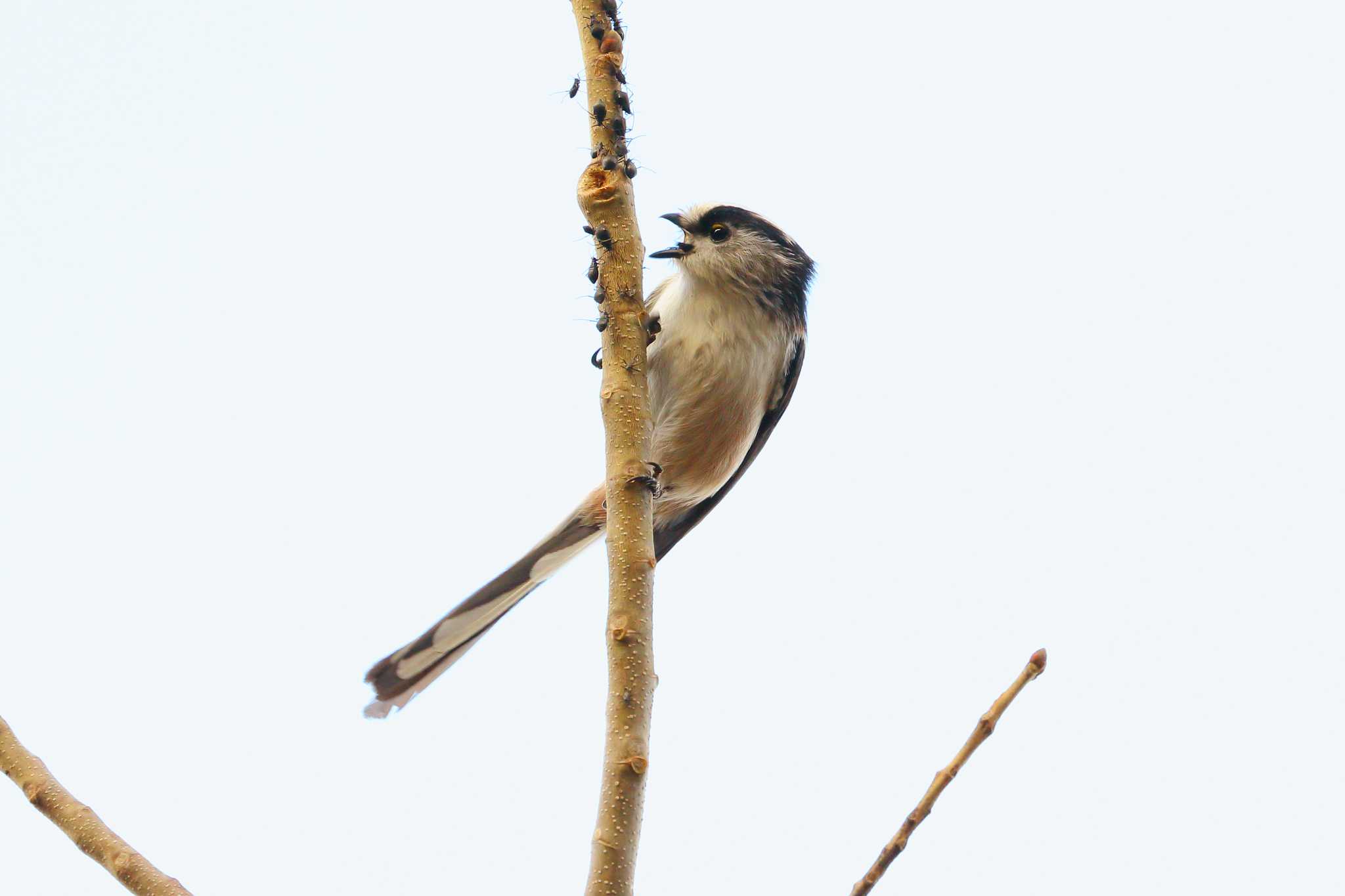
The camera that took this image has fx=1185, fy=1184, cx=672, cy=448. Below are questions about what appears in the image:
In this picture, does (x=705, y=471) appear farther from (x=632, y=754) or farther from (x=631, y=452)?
(x=632, y=754)

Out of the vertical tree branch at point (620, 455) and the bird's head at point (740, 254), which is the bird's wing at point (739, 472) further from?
the vertical tree branch at point (620, 455)

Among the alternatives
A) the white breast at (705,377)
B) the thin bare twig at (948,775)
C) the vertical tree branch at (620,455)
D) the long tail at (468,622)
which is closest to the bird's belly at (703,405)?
the white breast at (705,377)

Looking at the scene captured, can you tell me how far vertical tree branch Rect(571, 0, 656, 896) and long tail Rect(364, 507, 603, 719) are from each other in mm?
1650

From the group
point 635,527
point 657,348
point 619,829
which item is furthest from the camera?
point 657,348

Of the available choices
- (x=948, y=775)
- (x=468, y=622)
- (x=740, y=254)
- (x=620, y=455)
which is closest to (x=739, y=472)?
(x=740, y=254)

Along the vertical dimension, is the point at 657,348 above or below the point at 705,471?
above

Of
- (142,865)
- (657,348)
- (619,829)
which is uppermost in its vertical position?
(657,348)

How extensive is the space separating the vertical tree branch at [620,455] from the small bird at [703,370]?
5.14ft

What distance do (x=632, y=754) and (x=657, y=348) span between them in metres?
2.39

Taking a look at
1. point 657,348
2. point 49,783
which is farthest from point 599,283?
point 657,348

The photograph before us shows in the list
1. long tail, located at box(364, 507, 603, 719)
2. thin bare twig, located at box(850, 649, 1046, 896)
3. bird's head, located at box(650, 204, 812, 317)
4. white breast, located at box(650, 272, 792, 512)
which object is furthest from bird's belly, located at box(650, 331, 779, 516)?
thin bare twig, located at box(850, 649, 1046, 896)

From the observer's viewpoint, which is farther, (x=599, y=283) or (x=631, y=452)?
(x=599, y=283)

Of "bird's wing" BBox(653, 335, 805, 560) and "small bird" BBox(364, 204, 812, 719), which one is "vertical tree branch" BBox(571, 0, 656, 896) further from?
"bird's wing" BBox(653, 335, 805, 560)

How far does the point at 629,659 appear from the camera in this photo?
1689 millimetres
